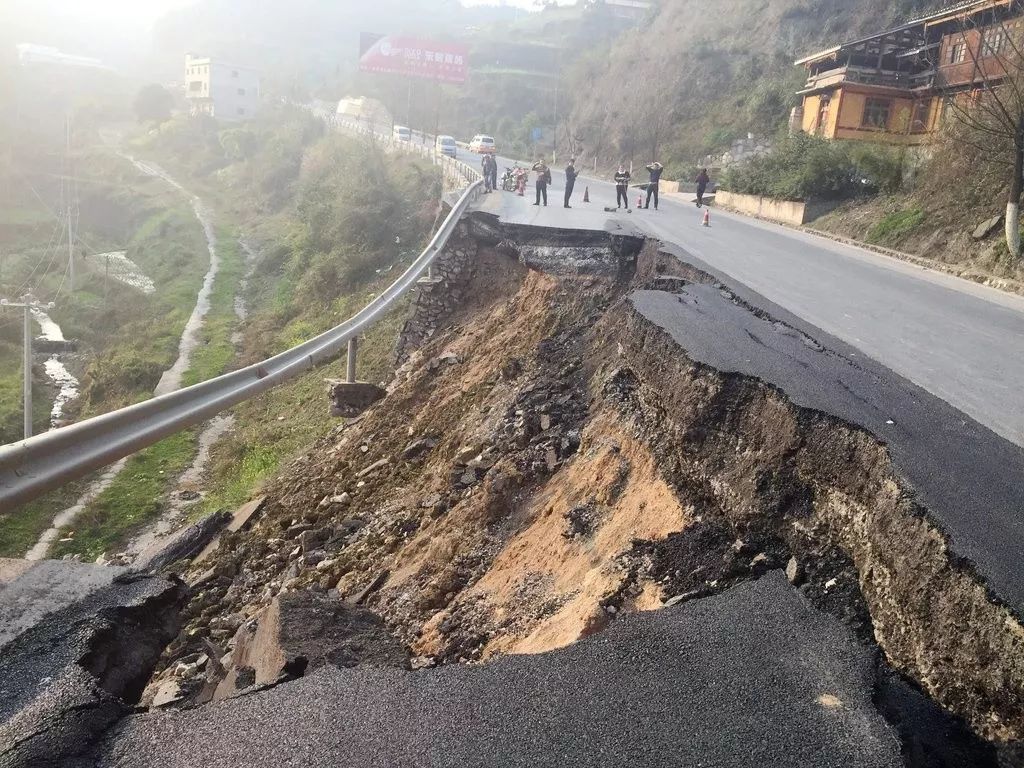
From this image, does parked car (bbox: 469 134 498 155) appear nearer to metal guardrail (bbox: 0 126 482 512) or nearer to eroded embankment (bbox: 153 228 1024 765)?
eroded embankment (bbox: 153 228 1024 765)

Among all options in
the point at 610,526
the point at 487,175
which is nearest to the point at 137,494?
the point at 610,526

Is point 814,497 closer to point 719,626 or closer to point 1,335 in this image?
point 719,626

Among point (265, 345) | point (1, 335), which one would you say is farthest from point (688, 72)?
point (1, 335)

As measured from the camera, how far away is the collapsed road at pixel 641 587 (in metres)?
2.95

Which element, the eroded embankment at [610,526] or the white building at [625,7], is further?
the white building at [625,7]

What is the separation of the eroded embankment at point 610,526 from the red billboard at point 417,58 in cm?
3874

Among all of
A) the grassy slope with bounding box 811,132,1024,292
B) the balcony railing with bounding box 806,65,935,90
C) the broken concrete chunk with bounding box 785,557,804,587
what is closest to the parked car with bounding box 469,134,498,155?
the balcony railing with bounding box 806,65,935,90

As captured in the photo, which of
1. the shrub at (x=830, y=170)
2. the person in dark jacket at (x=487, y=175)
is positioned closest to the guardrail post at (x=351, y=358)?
the person in dark jacket at (x=487, y=175)

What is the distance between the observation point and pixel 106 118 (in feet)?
259

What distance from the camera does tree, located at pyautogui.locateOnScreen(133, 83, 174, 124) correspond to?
7438cm

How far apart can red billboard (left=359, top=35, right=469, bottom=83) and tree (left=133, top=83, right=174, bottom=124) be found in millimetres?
37069

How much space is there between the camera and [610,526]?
5.62 m

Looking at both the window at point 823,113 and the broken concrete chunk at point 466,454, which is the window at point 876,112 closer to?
the window at point 823,113

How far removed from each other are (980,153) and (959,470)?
58.3 ft
